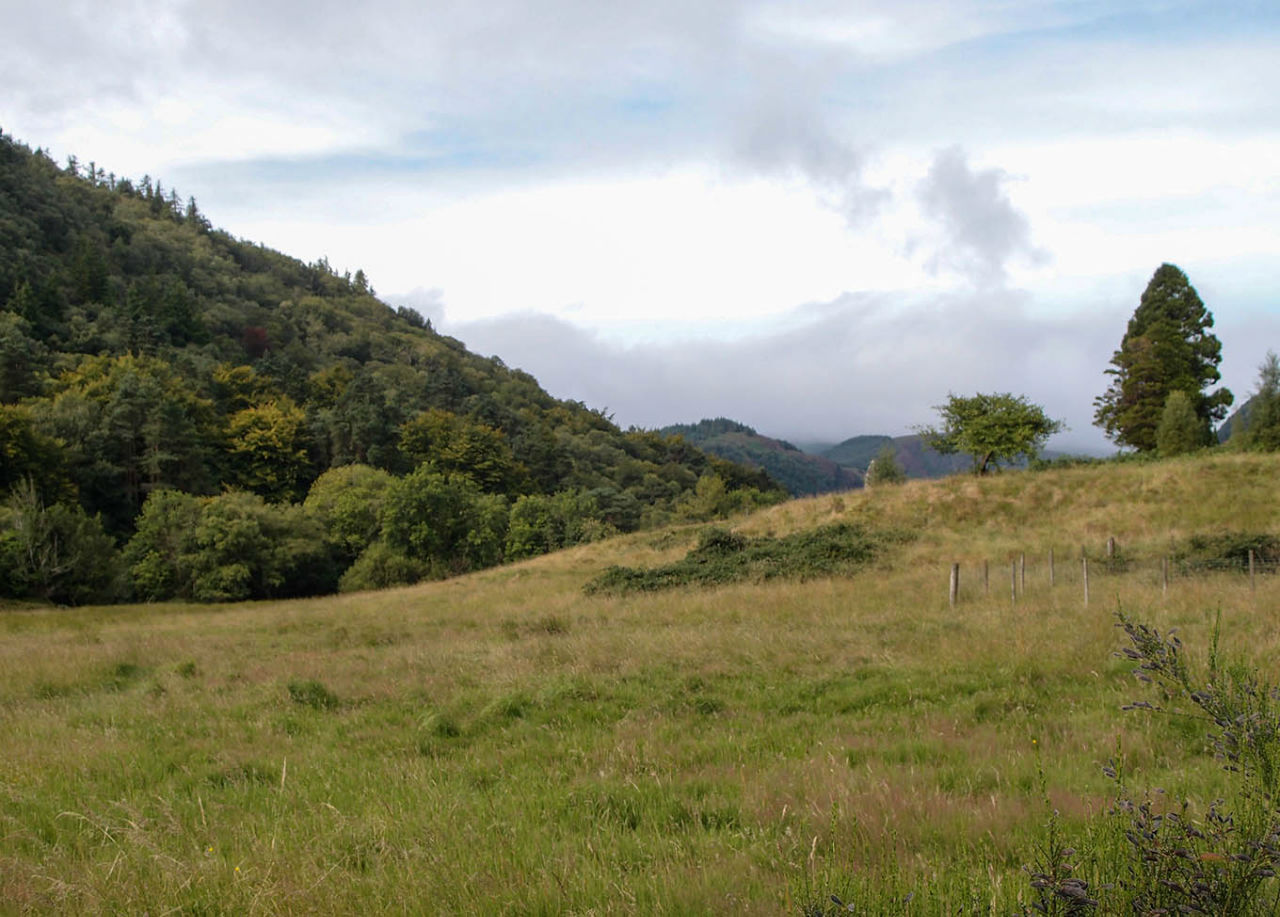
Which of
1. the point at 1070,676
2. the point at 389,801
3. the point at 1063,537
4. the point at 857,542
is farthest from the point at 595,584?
the point at 389,801

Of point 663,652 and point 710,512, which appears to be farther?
point 710,512

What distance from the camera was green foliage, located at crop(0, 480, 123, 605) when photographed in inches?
1588

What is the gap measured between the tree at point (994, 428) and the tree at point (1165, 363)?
17.8 metres

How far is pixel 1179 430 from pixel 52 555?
204 ft

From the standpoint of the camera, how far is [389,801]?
5.38m

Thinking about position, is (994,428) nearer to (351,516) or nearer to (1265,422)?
(1265,422)

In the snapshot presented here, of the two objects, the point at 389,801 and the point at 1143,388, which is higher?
the point at 1143,388

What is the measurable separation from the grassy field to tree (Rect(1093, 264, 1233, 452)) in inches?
1461

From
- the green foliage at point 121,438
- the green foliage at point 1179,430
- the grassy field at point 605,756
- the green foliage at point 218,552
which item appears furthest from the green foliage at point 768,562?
the green foliage at point 121,438

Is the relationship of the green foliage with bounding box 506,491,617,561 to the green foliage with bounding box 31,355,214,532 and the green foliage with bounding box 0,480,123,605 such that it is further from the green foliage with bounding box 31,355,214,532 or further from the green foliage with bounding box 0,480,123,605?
the green foliage with bounding box 31,355,214,532

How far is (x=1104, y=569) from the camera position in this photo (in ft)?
64.1

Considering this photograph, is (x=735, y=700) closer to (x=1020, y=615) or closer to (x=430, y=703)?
(x=430, y=703)

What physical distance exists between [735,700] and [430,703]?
3.79 meters

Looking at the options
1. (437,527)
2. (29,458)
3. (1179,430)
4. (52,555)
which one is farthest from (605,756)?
(29,458)
